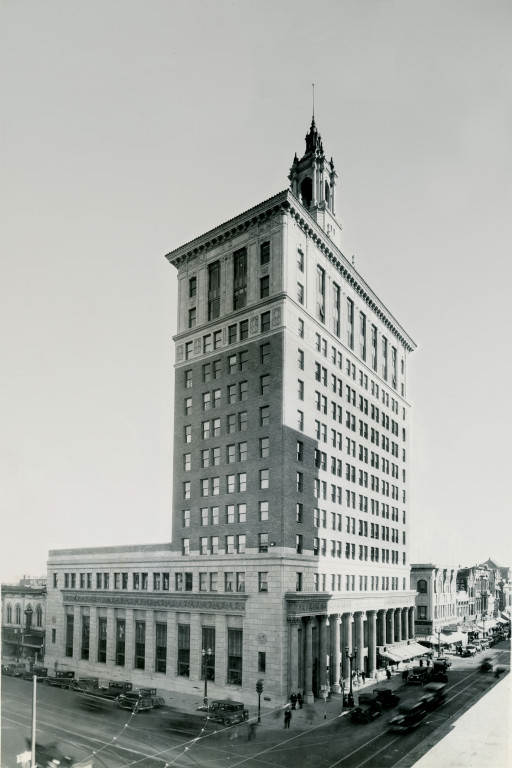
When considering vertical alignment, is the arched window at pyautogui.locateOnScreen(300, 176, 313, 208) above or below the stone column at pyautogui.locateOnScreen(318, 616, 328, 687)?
above

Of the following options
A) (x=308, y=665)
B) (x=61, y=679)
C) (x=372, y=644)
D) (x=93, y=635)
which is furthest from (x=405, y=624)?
(x=61, y=679)

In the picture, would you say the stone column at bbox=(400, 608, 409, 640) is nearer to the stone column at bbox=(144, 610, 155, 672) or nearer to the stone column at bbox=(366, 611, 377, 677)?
the stone column at bbox=(366, 611, 377, 677)

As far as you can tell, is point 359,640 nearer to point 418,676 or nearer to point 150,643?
point 418,676

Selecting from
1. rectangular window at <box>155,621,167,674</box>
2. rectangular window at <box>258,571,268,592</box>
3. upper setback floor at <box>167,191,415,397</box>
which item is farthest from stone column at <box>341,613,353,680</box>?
upper setback floor at <box>167,191,415,397</box>

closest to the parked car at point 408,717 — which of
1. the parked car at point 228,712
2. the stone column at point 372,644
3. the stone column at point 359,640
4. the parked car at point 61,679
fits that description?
the parked car at point 228,712

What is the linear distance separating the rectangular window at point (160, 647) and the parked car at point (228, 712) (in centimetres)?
1509

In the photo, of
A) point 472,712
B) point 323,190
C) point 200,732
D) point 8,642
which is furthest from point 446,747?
point 323,190

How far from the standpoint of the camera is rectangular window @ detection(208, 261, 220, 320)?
7356 cm

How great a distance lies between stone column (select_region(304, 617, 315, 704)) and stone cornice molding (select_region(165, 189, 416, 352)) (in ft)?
135

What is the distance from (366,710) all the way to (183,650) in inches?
817

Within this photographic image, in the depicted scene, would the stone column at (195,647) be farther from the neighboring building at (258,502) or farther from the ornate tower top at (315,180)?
the ornate tower top at (315,180)

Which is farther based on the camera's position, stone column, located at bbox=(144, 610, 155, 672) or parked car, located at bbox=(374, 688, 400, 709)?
stone column, located at bbox=(144, 610, 155, 672)

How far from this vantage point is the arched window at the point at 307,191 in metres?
86.8

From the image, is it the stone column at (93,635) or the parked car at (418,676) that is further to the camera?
the stone column at (93,635)
